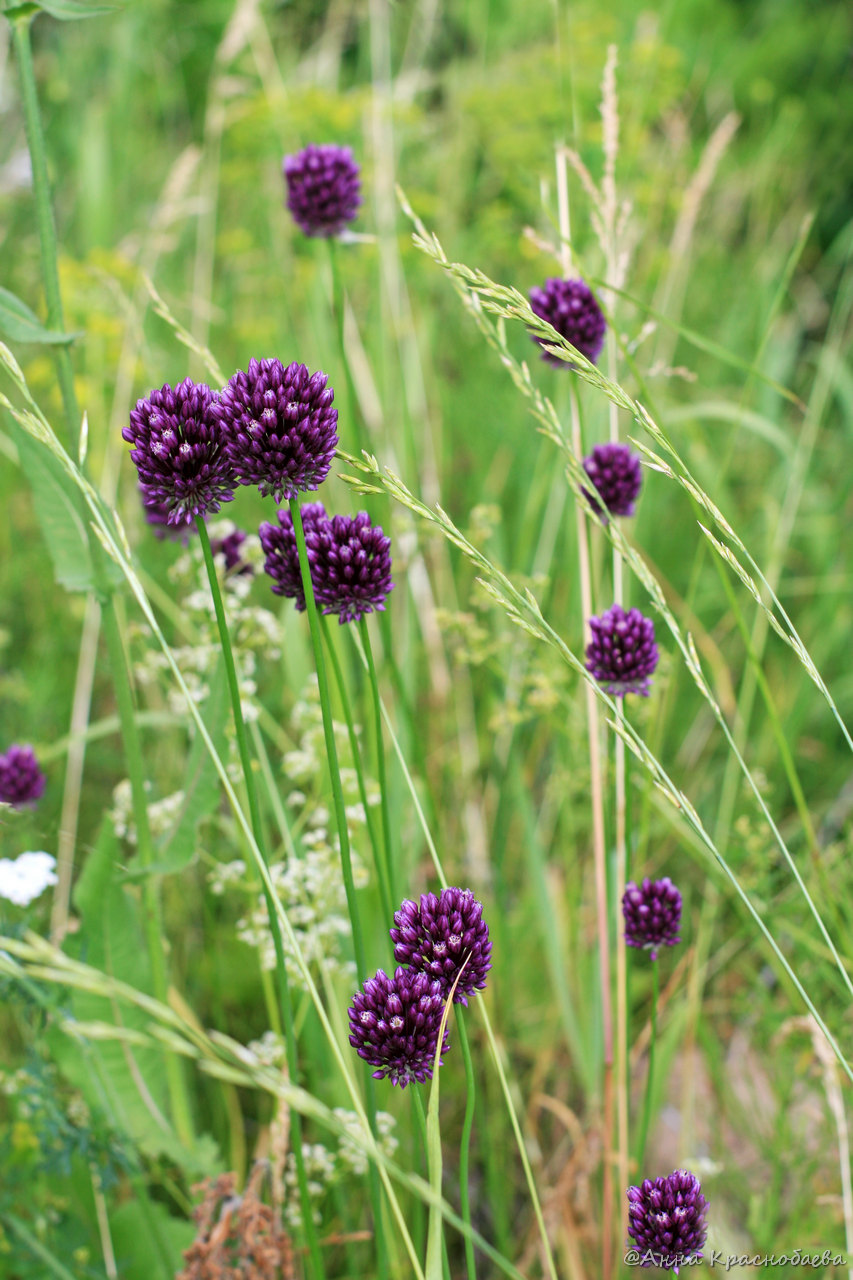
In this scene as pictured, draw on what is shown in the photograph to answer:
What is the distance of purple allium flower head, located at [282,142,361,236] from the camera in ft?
4.37

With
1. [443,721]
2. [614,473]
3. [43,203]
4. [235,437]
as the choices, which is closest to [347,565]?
[235,437]

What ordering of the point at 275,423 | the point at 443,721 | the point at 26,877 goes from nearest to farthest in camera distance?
the point at 275,423
the point at 26,877
the point at 443,721

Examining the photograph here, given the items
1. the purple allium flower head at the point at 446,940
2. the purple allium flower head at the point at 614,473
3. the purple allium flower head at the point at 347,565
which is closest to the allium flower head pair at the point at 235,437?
the purple allium flower head at the point at 347,565

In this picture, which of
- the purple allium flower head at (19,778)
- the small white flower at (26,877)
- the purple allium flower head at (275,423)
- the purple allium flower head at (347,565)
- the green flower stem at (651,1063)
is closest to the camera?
the purple allium flower head at (275,423)

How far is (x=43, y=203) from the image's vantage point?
3.37ft

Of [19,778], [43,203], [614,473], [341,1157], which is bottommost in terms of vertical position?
[341,1157]

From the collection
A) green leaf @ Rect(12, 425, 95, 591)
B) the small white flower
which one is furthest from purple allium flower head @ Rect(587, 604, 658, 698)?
the small white flower

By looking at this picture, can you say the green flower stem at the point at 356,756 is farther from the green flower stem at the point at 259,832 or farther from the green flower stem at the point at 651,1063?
the green flower stem at the point at 651,1063

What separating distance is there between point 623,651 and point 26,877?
72cm

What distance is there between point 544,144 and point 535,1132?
8.73 feet

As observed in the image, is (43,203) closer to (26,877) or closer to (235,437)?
(235,437)

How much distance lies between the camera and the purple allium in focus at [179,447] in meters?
0.72

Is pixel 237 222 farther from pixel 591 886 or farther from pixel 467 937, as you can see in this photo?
pixel 467 937

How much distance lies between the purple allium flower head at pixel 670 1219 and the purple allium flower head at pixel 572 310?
0.84 m
